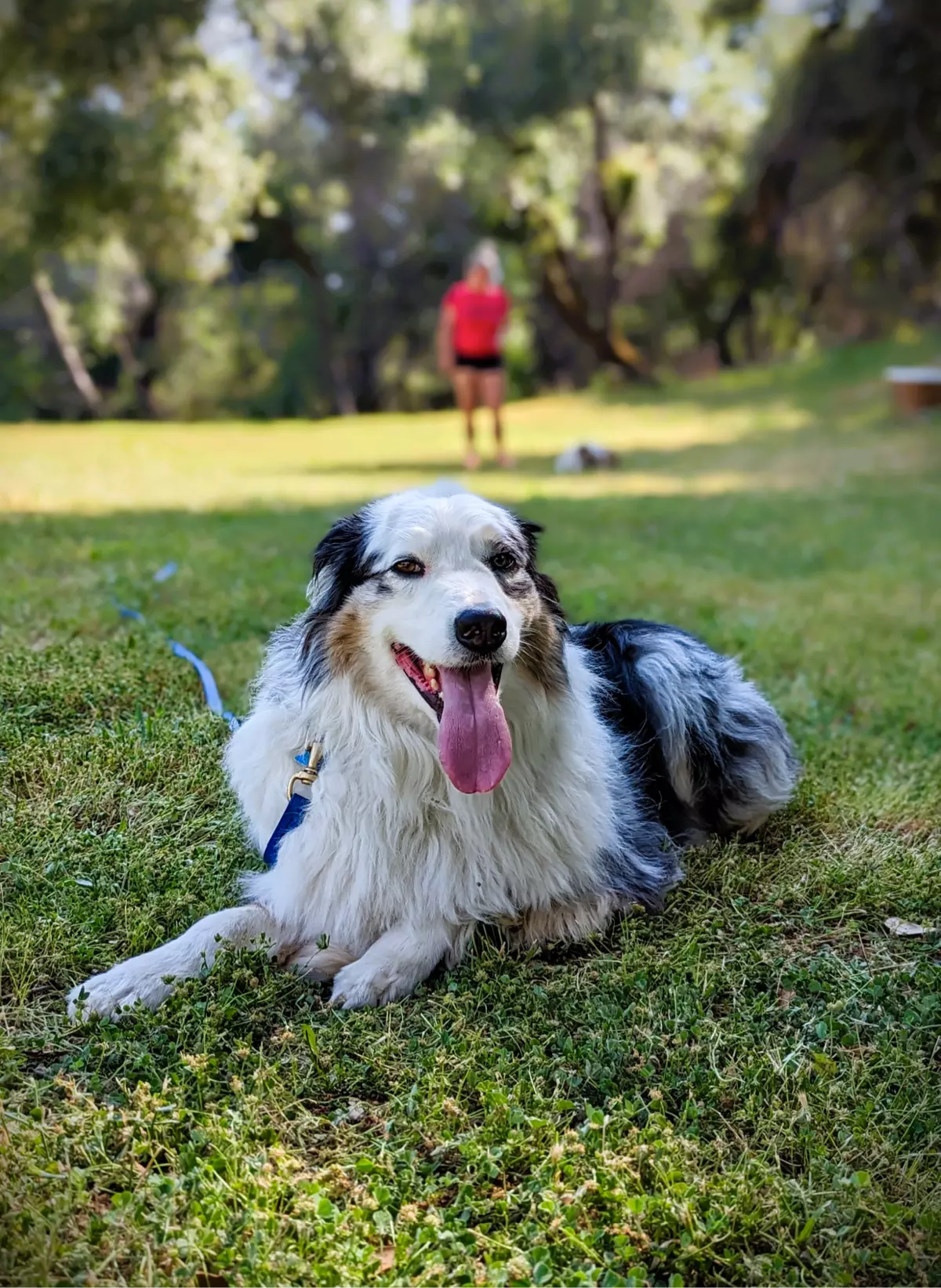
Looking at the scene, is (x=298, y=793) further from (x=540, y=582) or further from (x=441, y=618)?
(x=540, y=582)

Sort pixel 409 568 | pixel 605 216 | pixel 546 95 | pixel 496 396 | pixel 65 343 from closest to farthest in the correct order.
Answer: pixel 409 568
pixel 496 396
pixel 546 95
pixel 605 216
pixel 65 343

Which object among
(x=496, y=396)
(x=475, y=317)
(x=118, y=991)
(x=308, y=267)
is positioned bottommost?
(x=118, y=991)

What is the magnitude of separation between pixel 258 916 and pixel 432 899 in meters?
0.51

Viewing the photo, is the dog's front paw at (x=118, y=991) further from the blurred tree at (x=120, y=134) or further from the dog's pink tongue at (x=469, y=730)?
the blurred tree at (x=120, y=134)

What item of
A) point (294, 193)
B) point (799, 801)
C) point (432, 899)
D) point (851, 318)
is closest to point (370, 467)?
point (799, 801)

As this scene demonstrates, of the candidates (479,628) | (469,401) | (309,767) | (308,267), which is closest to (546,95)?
(308,267)

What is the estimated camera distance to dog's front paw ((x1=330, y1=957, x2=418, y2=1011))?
3.04 m

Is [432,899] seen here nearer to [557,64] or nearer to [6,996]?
[6,996]

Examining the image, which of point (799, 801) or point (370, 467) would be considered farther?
point (370, 467)

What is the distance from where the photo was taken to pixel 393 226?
30812mm

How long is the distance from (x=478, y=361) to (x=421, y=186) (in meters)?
17.1

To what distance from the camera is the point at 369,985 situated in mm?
3062

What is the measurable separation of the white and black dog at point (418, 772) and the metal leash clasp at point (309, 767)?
2cm

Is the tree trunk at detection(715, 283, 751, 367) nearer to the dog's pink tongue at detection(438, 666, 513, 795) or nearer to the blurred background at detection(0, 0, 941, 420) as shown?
the blurred background at detection(0, 0, 941, 420)
